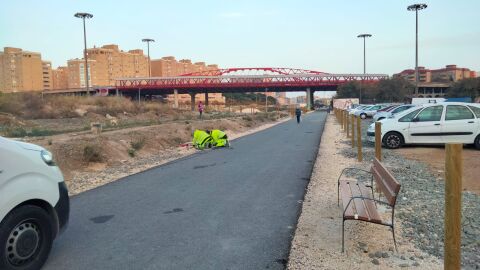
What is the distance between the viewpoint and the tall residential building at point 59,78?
16390 centimetres

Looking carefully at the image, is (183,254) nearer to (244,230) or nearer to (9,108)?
(244,230)

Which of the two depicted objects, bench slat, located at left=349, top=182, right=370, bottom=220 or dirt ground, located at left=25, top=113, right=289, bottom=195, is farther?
dirt ground, located at left=25, top=113, right=289, bottom=195

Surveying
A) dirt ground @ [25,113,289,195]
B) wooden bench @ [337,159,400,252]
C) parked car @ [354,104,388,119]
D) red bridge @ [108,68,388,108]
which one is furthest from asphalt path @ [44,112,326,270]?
red bridge @ [108,68,388,108]

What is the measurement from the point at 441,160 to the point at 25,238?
442 inches

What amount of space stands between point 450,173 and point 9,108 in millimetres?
45383

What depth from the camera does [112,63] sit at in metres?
146

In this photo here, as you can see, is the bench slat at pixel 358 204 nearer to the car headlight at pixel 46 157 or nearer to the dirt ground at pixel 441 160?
the dirt ground at pixel 441 160

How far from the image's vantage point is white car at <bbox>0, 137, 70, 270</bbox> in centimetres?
402

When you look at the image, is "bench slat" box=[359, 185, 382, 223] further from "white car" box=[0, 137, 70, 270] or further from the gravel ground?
"white car" box=[0, 137, 70, 270]

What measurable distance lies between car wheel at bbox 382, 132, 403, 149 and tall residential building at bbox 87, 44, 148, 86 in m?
134

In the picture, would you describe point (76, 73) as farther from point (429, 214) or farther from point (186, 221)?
point (429, 214)

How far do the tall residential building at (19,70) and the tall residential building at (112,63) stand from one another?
17541 millimetres

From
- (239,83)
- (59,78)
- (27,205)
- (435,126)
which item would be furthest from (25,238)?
(59,78)

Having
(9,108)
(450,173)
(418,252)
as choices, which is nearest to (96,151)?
(418,252)
